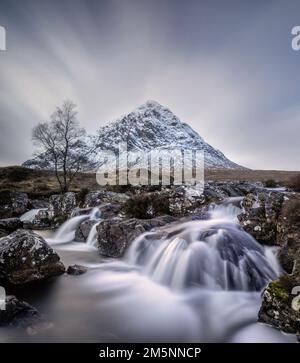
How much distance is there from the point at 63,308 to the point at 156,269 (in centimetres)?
366

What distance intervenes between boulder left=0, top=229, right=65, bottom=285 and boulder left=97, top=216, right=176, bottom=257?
323 cm

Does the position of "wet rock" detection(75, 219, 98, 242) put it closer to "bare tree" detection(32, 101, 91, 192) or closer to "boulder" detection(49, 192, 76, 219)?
"boulder" detection(49, 192, 76, 219)

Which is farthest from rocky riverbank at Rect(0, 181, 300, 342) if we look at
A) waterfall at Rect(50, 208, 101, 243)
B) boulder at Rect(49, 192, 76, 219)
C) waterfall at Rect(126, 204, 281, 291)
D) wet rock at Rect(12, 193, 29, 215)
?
wet rock at Rect(12, 193, 29, 215)

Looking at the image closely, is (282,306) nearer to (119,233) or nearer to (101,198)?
(119,233)

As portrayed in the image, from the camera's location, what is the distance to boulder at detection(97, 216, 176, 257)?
1232 centimetres

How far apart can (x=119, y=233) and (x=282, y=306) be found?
7926mm

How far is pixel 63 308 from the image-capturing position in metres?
7.49

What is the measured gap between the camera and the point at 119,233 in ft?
41.5

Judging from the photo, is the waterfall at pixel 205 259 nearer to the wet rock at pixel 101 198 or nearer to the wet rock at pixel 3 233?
the wet rock at pixel 3 233

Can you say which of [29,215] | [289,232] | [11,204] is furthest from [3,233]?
[289,232]

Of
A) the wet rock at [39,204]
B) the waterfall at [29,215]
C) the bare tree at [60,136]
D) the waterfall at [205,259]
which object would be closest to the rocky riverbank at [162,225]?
the waterfall at [205,259]
